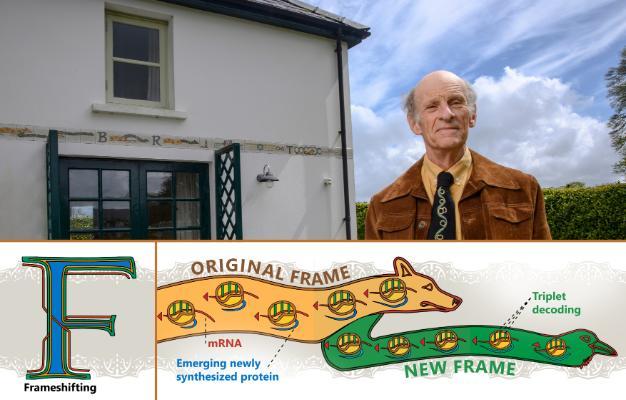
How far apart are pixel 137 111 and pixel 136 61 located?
0.70 meters

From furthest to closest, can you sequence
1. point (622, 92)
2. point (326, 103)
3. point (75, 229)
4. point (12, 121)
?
point (622, 92)
point (326, 103)
point (75, 229)
point (12, 121)

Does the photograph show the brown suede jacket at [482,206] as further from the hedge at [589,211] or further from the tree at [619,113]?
the tree at [619,113]

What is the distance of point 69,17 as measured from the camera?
519cm

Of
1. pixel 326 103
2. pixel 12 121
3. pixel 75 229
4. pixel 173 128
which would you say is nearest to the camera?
pixel 12 121

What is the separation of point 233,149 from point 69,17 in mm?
2290

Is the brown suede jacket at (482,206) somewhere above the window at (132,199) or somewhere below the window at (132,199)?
below

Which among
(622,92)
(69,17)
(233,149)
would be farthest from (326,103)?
(622,92)

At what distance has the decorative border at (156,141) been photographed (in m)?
4.93

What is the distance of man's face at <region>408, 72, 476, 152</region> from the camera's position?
1724 mm

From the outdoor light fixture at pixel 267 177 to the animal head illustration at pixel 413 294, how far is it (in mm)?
4393

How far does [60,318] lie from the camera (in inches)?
73.3

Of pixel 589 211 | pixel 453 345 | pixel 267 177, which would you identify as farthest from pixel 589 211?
pixel 453 345

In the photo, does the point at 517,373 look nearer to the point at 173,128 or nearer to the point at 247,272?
the point at 247,272

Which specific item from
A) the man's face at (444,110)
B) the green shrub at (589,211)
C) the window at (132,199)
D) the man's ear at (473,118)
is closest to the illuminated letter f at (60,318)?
the man's face at (444,110)
